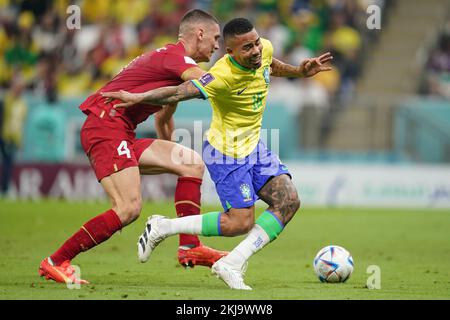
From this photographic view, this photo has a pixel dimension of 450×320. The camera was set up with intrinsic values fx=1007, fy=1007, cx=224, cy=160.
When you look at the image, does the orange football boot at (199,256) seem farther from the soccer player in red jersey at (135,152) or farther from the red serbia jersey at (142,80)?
the red serbia jersey at (142,80)

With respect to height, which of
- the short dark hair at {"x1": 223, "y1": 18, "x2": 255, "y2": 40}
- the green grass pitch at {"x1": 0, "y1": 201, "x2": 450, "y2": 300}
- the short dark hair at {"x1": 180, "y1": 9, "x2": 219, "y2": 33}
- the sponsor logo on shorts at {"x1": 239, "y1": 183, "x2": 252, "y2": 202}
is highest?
the short dark hair at {"x1": 180, "y1": 9, "x2": 219, "y2": 33}

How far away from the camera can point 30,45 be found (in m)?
24.7

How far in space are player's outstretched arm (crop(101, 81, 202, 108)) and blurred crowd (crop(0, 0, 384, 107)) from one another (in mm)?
14185

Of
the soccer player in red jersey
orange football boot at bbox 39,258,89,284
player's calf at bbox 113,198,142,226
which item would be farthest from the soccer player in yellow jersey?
orange football boot at bbox 39,258,89,284

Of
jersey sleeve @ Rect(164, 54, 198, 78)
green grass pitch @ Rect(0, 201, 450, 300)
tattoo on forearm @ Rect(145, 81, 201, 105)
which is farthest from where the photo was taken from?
jersey sleeve @ Rect(164, 54, 198, 78)

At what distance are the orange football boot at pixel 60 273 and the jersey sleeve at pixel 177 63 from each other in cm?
204

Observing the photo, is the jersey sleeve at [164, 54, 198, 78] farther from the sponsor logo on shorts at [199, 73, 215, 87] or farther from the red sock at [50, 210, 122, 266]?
the red sock at [50, 210, 122, 266]

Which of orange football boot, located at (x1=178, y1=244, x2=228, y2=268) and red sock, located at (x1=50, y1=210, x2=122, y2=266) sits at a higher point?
red sock, located at (x1=50, y1=210, x2=122, y2=266)

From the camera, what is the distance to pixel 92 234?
9.30 meters

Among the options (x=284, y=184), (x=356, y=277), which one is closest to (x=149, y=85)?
(x=284, y=184)

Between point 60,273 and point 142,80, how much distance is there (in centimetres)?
201

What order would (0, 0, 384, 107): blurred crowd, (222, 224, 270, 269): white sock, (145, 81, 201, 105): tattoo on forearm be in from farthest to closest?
1. (0, 0, 384, 107): blurred crowd
2. (222, 224, 270, 269): white sock
3. (145, 81, 201, 105): tattoo on forearm

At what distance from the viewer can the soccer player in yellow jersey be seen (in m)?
9.01
